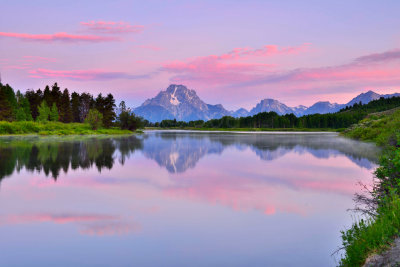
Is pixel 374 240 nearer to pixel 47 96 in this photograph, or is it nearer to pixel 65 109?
pixel 47 96

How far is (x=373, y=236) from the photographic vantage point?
20.0 feet

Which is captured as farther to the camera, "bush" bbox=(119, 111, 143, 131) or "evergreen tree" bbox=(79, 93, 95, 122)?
"evergreen tree" bbox=(79, 93, 95, 122)

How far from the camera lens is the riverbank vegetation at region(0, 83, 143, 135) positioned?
76.0 meters

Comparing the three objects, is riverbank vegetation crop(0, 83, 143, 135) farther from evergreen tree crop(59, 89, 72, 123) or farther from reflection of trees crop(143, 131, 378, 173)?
reflection of trees crop(143, 131, 378, 173)

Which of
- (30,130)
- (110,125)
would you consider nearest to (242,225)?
(30,130)

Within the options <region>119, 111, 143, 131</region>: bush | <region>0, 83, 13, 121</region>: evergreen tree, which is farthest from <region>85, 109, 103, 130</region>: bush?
<region>0, 83, 13, 121</region>: evergreen tree

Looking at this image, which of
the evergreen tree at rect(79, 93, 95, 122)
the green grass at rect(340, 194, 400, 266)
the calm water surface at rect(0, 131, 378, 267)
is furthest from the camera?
the evergreen tree at rect(79, 93, 95, 122)

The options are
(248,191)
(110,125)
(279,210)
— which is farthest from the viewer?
(110,125)

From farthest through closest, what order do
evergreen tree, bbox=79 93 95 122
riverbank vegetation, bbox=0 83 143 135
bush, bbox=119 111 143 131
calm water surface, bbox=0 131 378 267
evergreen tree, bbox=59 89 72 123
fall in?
evergreen tree, bbox=79 93 95 122 → evergreen tree, bbox=59 89 72 123 → bush, bbox=119 111 143 131 → riverbank vegetation, bbox=0 83 143 135 → calm water surface, bbox=0 131 378 267

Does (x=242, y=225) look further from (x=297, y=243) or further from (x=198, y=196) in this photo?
(x=198, y=196)

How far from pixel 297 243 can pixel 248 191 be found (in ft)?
20.8

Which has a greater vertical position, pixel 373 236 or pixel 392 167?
pixel 392 167

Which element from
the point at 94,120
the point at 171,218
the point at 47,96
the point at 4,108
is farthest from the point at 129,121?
the point at 171,218

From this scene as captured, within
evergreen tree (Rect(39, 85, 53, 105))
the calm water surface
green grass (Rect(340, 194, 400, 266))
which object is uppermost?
evergreen tree (Rect(39, 85, 53, 105))
